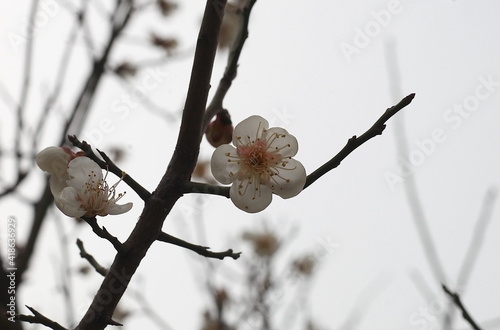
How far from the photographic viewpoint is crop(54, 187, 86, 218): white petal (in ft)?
2.94

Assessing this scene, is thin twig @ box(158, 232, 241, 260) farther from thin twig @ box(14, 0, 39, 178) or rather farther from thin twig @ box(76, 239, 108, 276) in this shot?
thin twig @ box(14, 0, 39, 178)

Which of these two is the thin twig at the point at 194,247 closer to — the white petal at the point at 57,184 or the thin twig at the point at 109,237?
the thin twig at the point at 109,237

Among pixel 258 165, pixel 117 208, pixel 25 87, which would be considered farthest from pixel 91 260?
pixel 25 87

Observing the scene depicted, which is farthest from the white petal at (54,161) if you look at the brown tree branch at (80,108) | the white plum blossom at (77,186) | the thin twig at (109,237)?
the brown tree branch at (80,108)

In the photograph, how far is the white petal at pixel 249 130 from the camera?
1080mm

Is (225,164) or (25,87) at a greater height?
(25,87)

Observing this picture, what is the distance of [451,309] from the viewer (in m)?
1.54

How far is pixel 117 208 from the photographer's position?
38.7 inches

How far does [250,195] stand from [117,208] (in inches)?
10.6

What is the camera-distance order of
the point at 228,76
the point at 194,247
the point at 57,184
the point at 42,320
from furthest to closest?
1. the point at 228,76
2. the point at 57,184
3. the point at 194,247
4. the point at 42,320

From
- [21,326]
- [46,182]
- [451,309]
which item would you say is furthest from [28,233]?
[451,309]

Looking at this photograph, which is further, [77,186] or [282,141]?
[282,141]

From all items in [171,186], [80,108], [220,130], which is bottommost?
[171,186]

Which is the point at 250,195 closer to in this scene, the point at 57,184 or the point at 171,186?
the point at 171,186
